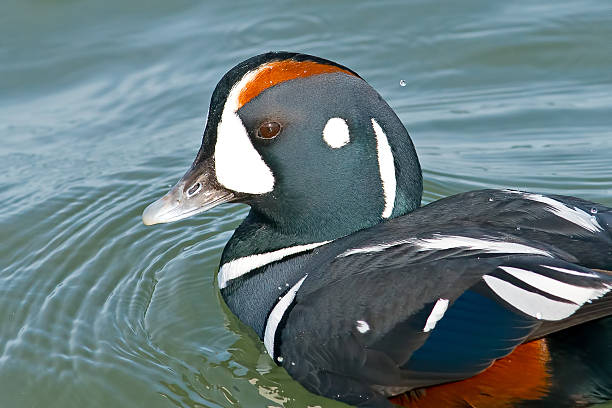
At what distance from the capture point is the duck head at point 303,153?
15.0ft

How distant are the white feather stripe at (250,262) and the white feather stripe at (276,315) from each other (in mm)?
373

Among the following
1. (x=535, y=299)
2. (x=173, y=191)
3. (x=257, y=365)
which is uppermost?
(x=173, y=191)

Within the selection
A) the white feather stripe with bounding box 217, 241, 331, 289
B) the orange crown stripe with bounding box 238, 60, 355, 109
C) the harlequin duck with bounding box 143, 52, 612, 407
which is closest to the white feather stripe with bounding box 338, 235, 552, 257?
the harlequin duck with bounding box 143, 52, 612, 407

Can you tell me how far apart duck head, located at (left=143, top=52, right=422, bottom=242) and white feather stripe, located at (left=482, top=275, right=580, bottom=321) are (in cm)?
105

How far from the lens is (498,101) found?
754 cm

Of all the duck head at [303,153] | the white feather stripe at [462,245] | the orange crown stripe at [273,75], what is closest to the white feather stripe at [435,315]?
the white feather stripe at [462,245]

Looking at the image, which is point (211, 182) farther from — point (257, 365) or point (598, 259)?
point (598, 259)

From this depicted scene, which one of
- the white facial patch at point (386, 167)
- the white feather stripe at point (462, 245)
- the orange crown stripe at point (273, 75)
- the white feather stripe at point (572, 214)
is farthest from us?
the white facial patch at point (386, 167)

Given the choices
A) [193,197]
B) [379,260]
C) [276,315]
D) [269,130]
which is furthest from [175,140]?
[379,260]

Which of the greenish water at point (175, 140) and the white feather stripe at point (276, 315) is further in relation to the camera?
the greenish water at point (175, 140)

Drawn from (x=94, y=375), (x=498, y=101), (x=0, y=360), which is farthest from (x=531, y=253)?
(x=498, y=101)

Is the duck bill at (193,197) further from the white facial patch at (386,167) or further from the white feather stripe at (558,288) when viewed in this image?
the white feather stripe at (558,288)

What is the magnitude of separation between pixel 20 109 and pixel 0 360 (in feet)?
11.1

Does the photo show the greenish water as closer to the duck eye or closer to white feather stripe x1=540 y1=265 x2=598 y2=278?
the duck eye
